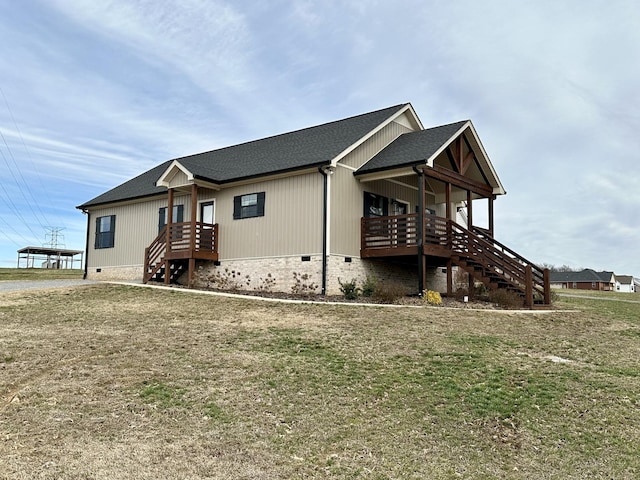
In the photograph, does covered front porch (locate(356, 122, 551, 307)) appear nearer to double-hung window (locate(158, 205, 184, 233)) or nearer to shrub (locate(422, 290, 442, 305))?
shrub (locate(422, 290, 442, 305))

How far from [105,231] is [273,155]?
9080 mm

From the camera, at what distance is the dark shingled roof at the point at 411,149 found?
19000 millimetres

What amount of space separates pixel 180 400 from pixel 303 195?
1202cm

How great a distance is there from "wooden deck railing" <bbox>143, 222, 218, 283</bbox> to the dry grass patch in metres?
7.11

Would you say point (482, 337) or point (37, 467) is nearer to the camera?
point (37, 467)

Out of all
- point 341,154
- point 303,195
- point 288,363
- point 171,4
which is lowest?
point 288,363

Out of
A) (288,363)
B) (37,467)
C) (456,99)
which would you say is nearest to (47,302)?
(288,363)

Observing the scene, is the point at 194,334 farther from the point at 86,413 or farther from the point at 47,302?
the point at 47,302

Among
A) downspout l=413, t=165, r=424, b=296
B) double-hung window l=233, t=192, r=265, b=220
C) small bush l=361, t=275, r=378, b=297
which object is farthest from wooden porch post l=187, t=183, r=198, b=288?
downspout l=413, t=165, r=424, b=296

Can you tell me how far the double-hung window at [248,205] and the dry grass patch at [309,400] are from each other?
24.2 feet

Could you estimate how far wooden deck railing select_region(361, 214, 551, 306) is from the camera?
19.0 m

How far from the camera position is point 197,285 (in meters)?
22.0

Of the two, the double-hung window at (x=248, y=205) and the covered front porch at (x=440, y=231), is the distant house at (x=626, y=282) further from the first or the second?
the double-hung window at (x=248, y=205)

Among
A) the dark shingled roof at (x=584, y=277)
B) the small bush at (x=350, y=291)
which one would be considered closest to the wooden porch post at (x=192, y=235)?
the small bush at (x=350, y=291)
